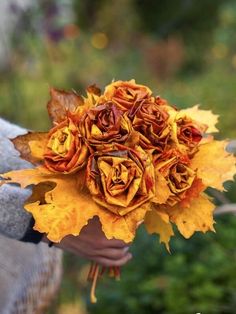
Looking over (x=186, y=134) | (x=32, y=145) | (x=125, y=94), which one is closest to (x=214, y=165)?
(x=186, y=134)

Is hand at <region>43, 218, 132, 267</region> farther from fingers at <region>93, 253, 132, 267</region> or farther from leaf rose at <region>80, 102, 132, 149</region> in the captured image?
leaf rose at <region>80, 102, 132, 149</region>

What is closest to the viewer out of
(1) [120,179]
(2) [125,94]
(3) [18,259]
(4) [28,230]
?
(1) [120,179]

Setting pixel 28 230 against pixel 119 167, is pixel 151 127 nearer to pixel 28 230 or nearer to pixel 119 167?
pixel 119 167

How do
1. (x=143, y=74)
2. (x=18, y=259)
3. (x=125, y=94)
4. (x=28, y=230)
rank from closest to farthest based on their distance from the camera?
(x=125, y=94) < (x=28, y=230) < (x=18, y=259) < (x=143, y=74)

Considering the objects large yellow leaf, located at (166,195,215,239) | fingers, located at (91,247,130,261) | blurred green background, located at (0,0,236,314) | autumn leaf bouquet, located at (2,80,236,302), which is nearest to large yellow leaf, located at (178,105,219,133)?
autumn leaf bouquet, located at (2,80,236,302)

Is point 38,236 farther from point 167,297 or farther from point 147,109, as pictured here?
point 167,297

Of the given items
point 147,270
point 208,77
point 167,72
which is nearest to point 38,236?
point 147,270
